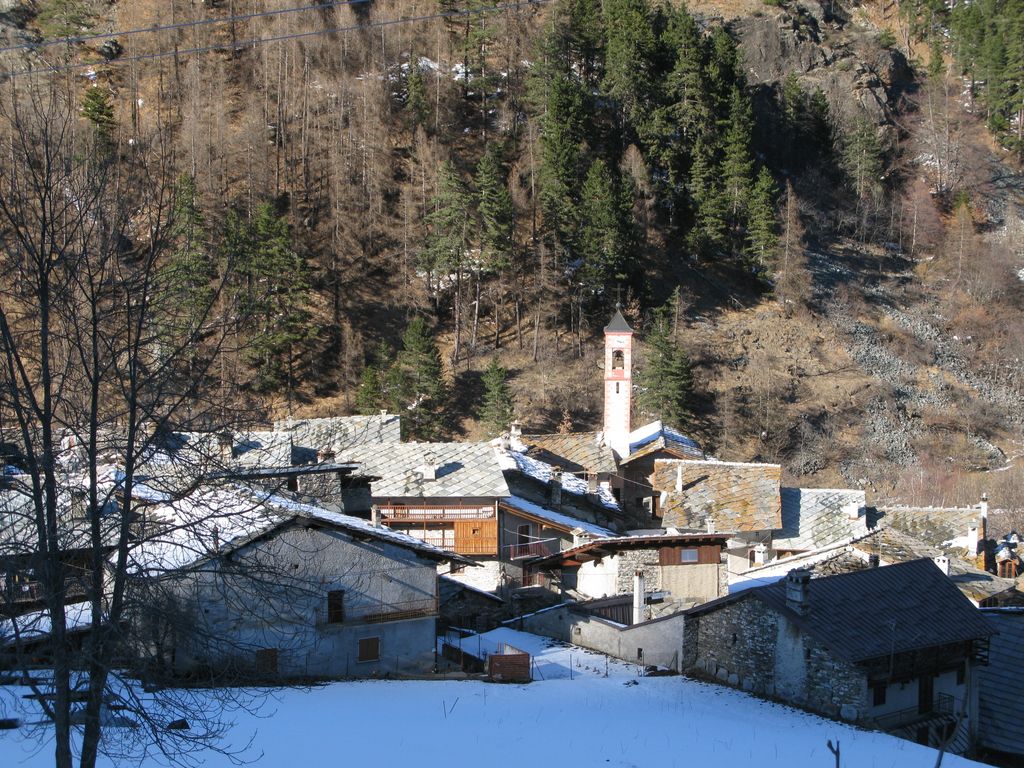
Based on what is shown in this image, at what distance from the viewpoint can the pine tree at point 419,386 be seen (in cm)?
3809

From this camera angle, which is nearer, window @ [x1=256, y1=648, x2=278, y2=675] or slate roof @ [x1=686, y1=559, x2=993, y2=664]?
window @ [x1=256, y1=648, x2=278, y2=675]

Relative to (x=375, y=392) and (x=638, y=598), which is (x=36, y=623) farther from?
(x=375, y=392)

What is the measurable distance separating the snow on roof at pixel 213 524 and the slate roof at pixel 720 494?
13.6 m

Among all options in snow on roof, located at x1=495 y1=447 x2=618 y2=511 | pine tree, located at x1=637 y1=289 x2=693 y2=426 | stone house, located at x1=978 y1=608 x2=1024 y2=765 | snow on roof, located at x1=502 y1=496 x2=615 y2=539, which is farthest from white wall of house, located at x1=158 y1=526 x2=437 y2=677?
pine tree, located at x1=637 y1=289 x2=693 y2=426

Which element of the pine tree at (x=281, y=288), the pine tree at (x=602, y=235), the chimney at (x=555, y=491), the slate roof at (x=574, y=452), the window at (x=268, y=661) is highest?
the pine tree at (x=602, y=235)

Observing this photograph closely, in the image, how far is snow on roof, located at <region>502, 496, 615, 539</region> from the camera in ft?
92.0

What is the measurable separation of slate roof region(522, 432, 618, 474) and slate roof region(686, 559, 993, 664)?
1456 cm

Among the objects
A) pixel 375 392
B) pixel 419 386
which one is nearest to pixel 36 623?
pixel 375 392

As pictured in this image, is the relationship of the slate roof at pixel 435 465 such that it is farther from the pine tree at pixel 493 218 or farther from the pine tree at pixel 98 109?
the pine tree at pixel 98 109

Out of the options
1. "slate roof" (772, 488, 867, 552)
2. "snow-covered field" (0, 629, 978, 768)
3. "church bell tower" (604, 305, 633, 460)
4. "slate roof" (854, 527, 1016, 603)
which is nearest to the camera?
"snow-covered field" (0, 629, 978, 768)

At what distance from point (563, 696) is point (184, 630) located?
824cm

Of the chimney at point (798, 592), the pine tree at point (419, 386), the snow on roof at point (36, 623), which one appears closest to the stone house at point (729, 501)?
the pine tree at point (419, 386)

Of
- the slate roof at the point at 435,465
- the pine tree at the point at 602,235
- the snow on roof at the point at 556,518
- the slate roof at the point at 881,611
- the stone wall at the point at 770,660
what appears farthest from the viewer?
the pine tree at the point at 602,235

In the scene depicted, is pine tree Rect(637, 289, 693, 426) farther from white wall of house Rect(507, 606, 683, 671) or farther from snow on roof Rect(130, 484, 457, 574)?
snow on roof Rect(130, 484, 457, 574)
